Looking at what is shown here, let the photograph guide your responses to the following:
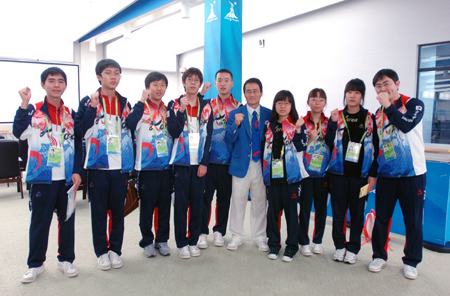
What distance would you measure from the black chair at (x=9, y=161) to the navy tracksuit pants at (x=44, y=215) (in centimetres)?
328

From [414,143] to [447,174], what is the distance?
99 centimetres

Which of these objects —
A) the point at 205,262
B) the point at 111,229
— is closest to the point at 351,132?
the point at 205,262

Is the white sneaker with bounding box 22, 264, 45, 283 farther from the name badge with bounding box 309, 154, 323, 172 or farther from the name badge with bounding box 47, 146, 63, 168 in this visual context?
the name badge with bounding box 309, 154, 323, 172

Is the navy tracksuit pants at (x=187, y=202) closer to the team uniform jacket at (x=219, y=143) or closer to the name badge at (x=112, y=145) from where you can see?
the team uniform jacket at (x=219, y=143)

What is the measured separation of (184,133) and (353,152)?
141cm

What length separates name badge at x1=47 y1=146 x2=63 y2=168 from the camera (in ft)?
7.20

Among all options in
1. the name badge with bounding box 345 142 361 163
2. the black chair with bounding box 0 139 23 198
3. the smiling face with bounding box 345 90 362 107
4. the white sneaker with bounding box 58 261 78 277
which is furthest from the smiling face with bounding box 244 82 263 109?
the black chair with bounding box 0 139 23 198

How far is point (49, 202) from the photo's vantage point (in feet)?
7.25

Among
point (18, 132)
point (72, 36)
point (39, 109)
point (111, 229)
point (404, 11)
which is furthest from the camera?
point (72, 36)

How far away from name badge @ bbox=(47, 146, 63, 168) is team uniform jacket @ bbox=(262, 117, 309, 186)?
1634 mm

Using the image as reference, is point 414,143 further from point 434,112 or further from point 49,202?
point 434,112

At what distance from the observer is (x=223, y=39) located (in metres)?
4.45

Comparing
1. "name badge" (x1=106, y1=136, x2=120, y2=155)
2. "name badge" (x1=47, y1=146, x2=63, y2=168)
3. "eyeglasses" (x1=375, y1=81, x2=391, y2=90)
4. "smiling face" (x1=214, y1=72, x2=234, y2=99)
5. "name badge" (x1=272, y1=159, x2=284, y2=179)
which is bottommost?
"name badge" (x1=272, y1=159, x2=284, y2=179)

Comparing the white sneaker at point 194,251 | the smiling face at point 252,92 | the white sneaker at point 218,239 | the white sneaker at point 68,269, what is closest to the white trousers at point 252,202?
the white sneaker at point 218,239
